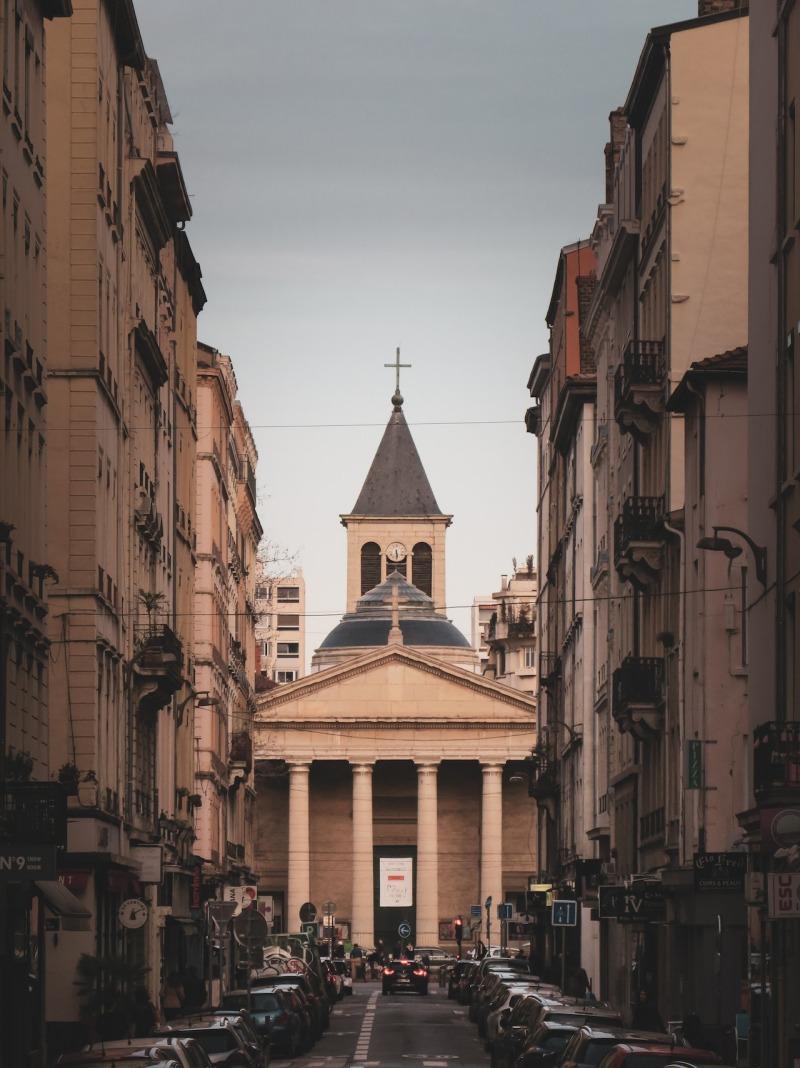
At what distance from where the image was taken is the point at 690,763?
4050 cm

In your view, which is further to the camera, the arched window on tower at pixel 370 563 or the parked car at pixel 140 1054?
the arched window on tower at pixel 370 563

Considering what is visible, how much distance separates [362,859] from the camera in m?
139

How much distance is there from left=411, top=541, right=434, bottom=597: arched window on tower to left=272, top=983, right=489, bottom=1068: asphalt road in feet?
327

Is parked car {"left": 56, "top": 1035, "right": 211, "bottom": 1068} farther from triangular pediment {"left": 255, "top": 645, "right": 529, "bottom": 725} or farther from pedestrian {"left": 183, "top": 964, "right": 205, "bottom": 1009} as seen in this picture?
triangular pediment {"left": 255, "top": 645, "right": 529, "bottom": 725}

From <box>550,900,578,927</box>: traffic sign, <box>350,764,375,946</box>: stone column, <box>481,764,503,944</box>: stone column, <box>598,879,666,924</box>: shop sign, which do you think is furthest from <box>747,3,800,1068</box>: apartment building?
<box>481,764,503,944</box>: stone column

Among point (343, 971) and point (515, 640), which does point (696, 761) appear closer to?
point (343, 971)

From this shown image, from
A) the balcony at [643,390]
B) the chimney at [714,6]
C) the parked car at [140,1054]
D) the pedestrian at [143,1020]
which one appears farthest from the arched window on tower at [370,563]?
the parked car at [140,1054]

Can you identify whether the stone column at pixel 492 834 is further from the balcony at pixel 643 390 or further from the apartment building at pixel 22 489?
the apartment building at pixel 22 489

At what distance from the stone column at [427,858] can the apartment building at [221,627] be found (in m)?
39.5

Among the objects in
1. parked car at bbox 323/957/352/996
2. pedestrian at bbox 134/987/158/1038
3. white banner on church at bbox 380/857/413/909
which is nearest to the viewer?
pedestrian at bbox 134/987/158/1038

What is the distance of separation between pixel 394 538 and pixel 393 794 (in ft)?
110

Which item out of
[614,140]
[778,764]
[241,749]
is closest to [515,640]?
[241,749]

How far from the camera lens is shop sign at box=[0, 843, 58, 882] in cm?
2514

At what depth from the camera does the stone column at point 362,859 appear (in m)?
139
